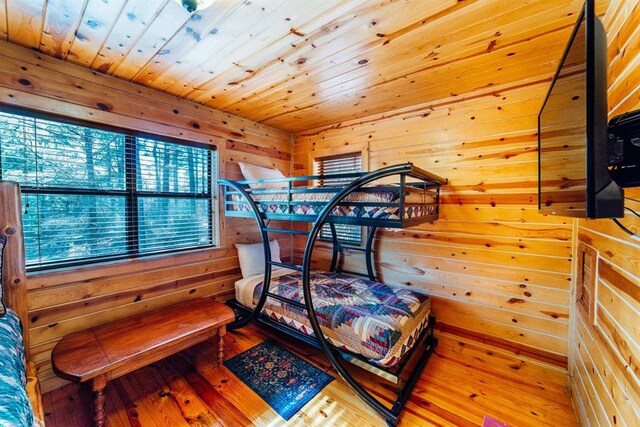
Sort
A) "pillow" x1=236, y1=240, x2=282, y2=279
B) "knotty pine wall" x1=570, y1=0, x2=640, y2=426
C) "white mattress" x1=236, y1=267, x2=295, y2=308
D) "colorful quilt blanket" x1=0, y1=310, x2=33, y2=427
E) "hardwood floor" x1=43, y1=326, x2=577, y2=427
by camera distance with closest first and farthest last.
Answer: "colorful quilt blanket" x1=0, y1=310, x2=33, y2=427 < "knotty pine wall" x1=570, y1=0, x2=640, y2=426 < "hardwood floor" x1=43, y1=326, x2=577, y2=427 < "white mattress" x1=236, y1=267, x2=295, y2=308 < "pillow" x1=236, y1=240, x2=282, y2=279

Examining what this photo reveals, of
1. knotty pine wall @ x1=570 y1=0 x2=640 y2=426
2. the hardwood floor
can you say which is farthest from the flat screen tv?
the hardwood floor

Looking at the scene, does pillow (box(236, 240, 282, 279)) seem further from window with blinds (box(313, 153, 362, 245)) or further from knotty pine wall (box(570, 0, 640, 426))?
knotty pine wall (box(570, 0, 640, 426))

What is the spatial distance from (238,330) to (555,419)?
248 cm

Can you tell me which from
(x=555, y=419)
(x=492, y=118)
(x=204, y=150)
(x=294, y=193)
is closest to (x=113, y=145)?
(x=204, y=150)

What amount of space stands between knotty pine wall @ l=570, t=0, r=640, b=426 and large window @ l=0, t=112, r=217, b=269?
2.85 metres

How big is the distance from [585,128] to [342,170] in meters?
2.42

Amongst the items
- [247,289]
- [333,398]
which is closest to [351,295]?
[333,398]

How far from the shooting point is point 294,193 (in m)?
1.94

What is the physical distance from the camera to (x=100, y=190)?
1.92m

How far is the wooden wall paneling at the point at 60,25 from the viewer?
123cm

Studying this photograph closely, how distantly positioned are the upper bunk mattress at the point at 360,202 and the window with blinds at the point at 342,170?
0.93 meters

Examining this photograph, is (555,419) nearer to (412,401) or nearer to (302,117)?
(412,401)

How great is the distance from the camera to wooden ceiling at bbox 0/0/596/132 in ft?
4.07

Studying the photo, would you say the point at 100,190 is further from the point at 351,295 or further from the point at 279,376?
the point at 351,295
